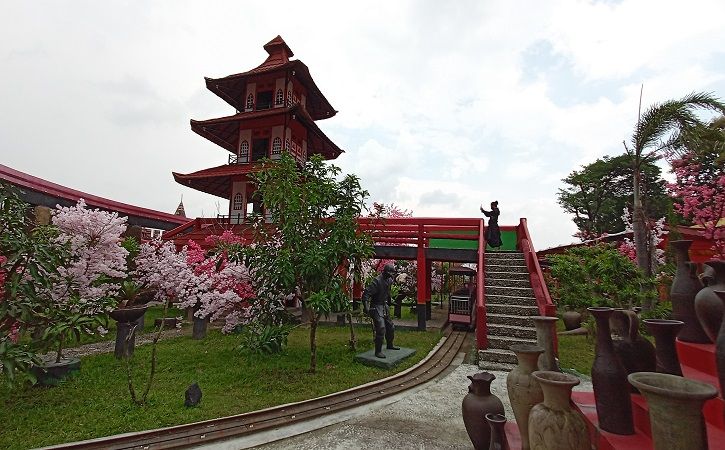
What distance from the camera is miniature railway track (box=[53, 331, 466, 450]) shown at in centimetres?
339

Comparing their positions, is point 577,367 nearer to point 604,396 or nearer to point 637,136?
point 604,396

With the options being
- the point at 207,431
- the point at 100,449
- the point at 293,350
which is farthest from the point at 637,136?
the point at 100,449

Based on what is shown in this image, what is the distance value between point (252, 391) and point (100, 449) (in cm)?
188

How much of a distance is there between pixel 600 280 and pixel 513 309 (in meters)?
2.25

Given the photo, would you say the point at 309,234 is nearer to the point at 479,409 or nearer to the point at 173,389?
the point at 173,389

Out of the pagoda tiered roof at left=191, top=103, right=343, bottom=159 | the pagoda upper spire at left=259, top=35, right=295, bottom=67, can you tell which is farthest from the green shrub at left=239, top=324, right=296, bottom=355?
the pagoda upper spire at left=259, top=35, right=295, bottom=67

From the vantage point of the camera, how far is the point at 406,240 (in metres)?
10.4

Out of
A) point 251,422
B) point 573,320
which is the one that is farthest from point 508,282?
point 251,422

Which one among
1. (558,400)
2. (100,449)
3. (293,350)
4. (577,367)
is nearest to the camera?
(558,400)

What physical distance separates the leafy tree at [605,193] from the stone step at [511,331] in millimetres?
21578

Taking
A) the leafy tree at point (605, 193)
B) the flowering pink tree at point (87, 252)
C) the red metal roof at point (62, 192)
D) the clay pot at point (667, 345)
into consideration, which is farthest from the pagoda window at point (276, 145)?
the leafy tree at point (605, 193)

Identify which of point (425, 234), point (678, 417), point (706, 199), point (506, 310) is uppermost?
point (706, 199)

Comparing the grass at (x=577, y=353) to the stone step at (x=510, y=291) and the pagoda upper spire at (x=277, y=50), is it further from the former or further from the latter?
the pagoda upper spire at (x=277, y=50)

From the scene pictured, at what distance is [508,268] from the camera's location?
29.6 ft
